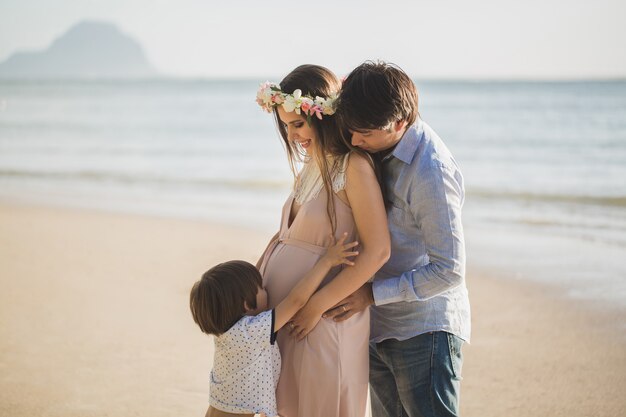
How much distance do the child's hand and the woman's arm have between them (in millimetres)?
31

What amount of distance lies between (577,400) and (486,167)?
1187cm

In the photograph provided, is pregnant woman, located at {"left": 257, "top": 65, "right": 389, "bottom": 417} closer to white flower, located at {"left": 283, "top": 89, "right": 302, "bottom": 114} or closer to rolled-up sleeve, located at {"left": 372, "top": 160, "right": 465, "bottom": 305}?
white flower, located at {"left": 283, "top": 89, "right": 302, "bottom": 114}

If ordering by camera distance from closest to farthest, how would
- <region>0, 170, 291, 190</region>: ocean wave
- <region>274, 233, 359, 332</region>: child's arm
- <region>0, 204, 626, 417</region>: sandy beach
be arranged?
<region>274, 233, 359, 332</region>: child's arm
<region>0, 204, 626, 417</region>: sandy beach
<region>0, 170, 291, 190</region>: ocean wave

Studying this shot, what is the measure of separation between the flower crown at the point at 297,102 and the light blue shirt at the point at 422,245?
0.97ft

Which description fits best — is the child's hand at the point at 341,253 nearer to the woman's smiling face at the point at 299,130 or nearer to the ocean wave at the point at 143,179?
the woman's smiling face at the point at 299,130

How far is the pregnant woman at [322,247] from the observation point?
2736mm

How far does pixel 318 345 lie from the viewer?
113 inches

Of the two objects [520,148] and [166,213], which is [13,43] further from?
[166,213]

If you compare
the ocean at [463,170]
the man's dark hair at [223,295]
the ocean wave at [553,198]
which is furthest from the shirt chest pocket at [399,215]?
the ocean wave at [553,198]

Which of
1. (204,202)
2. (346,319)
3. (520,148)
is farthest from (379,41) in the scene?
(346,319)

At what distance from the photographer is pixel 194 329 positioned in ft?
19.0

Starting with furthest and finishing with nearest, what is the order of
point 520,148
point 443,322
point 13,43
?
point 13,43
point 520,148
point 443,322

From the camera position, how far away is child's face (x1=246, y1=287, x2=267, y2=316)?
116 inches

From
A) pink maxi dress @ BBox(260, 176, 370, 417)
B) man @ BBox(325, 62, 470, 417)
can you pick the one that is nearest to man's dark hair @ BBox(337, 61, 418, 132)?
man @ BBox(325, 62, 470, 417)
